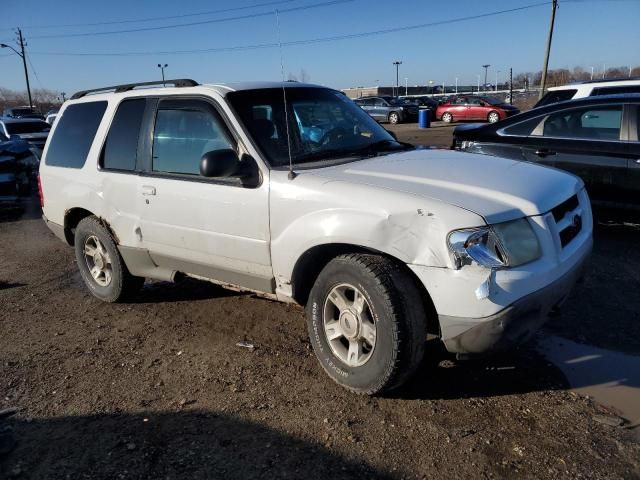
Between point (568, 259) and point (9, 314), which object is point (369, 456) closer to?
point (568, 259)

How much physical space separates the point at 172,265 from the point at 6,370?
139 cm

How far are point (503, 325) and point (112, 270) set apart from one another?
141 inches

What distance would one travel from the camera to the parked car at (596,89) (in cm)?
892

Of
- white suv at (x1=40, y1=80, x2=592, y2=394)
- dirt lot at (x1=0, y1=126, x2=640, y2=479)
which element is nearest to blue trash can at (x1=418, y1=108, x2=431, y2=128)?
dirt lot at (x1=0, y1=126, x2=640, y2=479)

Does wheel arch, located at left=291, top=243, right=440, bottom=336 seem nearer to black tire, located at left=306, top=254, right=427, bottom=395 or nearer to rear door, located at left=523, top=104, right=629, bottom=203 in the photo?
black tire, located at left=306, top=254, right=427, bottom=395

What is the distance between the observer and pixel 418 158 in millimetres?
3939

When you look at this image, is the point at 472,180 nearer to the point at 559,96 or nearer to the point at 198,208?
the point at 198,208

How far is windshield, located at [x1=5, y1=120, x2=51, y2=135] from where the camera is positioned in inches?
623

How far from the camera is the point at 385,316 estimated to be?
304 cm

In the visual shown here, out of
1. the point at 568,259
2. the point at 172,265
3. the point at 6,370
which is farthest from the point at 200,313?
the point at 568,259

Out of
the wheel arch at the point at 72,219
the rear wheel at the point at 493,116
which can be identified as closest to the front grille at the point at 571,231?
the wheel arch at the point at 72,219

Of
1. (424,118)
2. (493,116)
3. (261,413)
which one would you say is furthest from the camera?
(493,116)

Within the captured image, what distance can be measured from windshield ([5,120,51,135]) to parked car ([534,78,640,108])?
45.9 ft

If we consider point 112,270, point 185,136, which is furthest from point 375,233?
point 112,270
